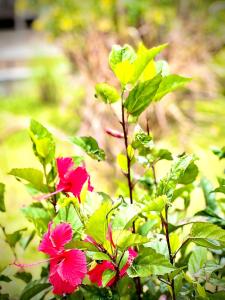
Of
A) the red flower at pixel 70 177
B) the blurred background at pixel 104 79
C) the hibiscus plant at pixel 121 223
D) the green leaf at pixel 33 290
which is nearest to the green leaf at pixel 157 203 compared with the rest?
the hibiscus plant at pixel 121 223

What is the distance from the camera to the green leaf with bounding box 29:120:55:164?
2.12 ft

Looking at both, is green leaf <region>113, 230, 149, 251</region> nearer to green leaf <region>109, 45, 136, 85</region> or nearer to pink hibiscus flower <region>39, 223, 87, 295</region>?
pink hibiscus flower <region>39, 223, 87, 295</region>

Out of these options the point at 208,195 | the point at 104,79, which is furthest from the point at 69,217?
the point at 104,79

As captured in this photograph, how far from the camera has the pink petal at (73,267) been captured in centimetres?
53

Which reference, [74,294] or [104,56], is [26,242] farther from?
[104,56]

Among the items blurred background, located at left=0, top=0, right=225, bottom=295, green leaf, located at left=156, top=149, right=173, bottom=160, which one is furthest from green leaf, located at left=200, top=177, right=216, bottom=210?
blurred background, located at left=0, top=0, right=225, bottom=295

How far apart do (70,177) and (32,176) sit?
70mm

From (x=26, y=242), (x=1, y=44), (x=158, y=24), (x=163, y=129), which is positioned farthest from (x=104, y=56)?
(x=1, y=44)

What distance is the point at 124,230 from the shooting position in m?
0.55

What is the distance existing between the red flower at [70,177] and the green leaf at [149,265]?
0.34 ft

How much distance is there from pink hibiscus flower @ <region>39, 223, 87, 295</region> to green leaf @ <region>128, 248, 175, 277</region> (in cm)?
6

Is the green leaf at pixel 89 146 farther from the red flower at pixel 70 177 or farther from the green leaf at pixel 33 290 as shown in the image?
the green leaf at pixel 33 290

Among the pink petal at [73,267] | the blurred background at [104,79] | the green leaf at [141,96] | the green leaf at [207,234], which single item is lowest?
the pink petal at [73,267]

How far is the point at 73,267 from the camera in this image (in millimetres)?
535
